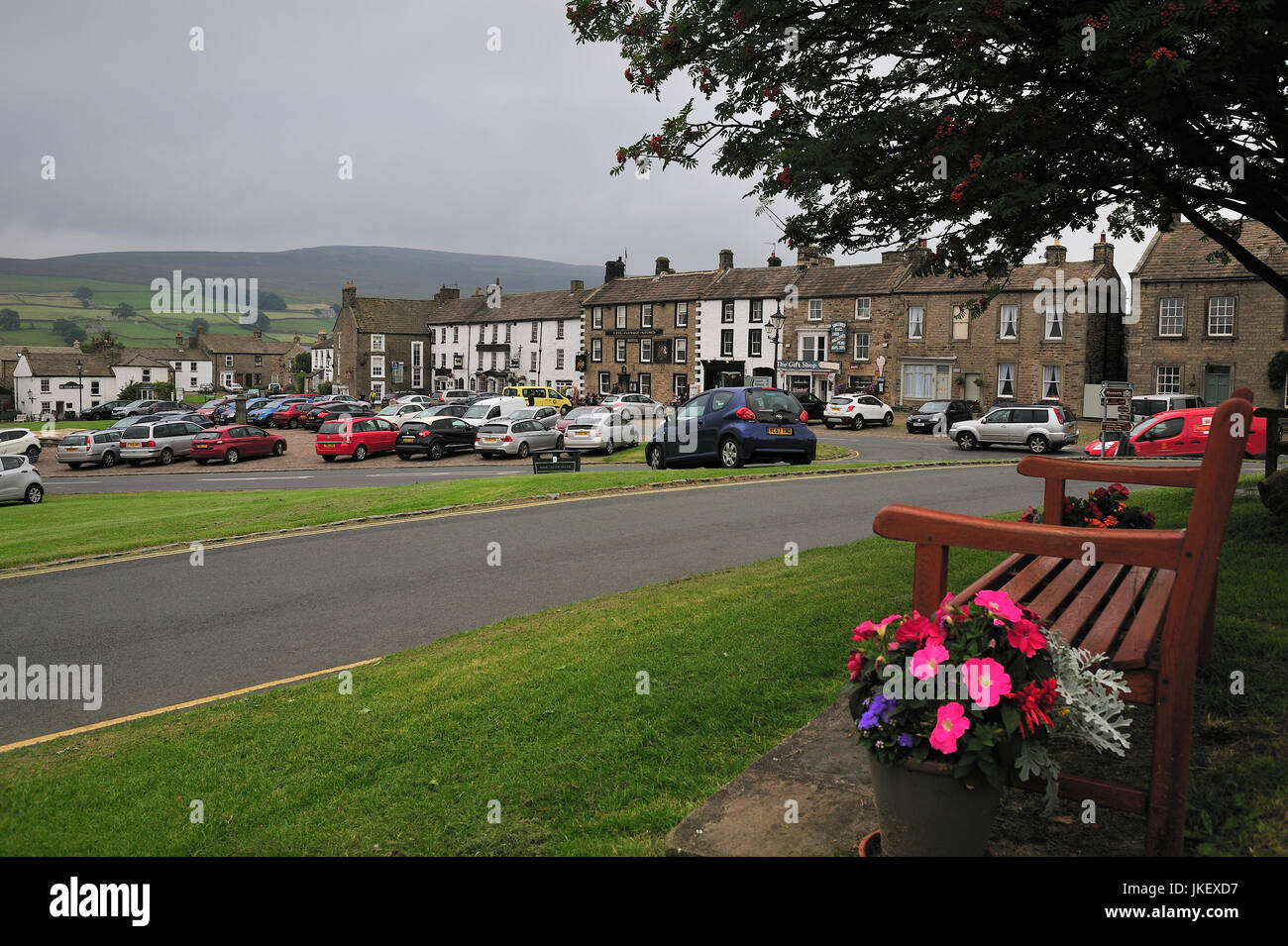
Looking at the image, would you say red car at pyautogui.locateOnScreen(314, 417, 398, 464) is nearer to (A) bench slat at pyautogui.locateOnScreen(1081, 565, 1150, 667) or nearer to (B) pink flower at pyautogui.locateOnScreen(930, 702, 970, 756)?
(A) bench slat at pyautogui.locateOnScreen(1081, 565, 1150, 667)

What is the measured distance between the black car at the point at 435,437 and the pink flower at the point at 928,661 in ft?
117

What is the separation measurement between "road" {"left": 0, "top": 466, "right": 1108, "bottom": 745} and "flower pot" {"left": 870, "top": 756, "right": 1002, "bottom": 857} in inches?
167

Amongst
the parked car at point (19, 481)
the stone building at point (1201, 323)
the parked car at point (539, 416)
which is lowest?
the parked car at point (19, 481)

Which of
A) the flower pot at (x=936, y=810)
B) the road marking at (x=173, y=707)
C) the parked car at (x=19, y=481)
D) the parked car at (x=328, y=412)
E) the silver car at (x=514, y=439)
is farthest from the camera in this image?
the parked car at (x=328, y=412)

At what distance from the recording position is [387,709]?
6.62m

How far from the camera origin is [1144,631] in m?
3.81

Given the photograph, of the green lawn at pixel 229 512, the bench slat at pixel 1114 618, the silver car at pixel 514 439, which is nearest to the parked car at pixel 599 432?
the silver car at pixel 514 439

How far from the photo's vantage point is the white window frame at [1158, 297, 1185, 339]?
154 ft

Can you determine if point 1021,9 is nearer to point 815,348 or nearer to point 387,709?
point 387,709

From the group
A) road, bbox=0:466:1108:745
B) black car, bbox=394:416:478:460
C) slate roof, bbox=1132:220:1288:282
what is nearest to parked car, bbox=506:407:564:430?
black car, bbox=394:416:478:460

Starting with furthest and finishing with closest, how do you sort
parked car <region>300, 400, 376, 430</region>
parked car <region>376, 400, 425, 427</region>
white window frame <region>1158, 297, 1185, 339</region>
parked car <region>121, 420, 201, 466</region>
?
parked car <region>300, 400, 376, 430</region> < parked car <region>376, 400, 425, 427</region> < white window frame <region>1158, 297, 1185, 339</region> < parked car <region>121, 420, 201, 466</region>

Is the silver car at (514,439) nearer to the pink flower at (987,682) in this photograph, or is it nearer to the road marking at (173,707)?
the road marking at (173,707)

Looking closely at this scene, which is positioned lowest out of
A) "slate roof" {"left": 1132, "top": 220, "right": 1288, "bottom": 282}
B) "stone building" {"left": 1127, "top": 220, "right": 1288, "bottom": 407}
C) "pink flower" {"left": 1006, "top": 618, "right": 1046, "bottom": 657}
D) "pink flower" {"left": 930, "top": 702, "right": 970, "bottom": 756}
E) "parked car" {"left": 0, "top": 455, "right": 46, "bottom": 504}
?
"parked car" {"left": 0, "top": 455, "right": 46, "bottom": 504}

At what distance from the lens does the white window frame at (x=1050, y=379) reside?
51656 millimetres
